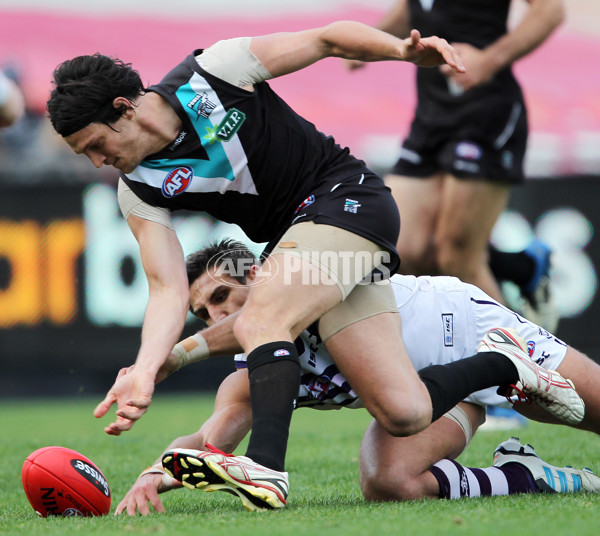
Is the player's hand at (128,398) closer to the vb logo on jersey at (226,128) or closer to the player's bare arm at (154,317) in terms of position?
the player's bare arm at (154,317)

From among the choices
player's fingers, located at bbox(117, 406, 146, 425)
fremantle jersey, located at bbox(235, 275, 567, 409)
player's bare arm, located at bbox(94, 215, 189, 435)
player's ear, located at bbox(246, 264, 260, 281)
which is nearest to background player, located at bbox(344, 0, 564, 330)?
fremantle jersey, located at bbox(235, 275, 567, 409)

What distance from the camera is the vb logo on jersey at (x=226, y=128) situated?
12.2 feet

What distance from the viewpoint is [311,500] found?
12.0ft

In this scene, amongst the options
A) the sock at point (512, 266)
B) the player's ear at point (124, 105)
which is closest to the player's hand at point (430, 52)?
the player's ear at point (124, 105)

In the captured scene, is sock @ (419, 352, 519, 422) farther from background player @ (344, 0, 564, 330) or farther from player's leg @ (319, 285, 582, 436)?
background player @ (344, 0, 564, 330)

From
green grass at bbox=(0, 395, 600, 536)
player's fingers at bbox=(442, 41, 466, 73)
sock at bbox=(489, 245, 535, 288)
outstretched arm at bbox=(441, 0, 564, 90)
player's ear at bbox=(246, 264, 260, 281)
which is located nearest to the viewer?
green grass at bbox=(0, 395, 600, 536)

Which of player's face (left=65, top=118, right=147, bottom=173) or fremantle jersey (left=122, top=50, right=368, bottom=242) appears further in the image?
fremantle jersey (left=122, top=50, right=368, bottom=242)

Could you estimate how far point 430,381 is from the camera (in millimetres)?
3662

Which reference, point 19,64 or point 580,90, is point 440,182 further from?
point 580,90

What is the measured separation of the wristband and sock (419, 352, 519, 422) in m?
0.88

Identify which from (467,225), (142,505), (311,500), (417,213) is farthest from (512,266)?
(142,505)

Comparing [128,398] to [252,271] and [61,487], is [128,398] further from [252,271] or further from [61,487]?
[252,271]

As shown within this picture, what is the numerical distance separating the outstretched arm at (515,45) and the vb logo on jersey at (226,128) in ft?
5.38

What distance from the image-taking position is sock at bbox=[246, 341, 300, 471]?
3.16 meters
